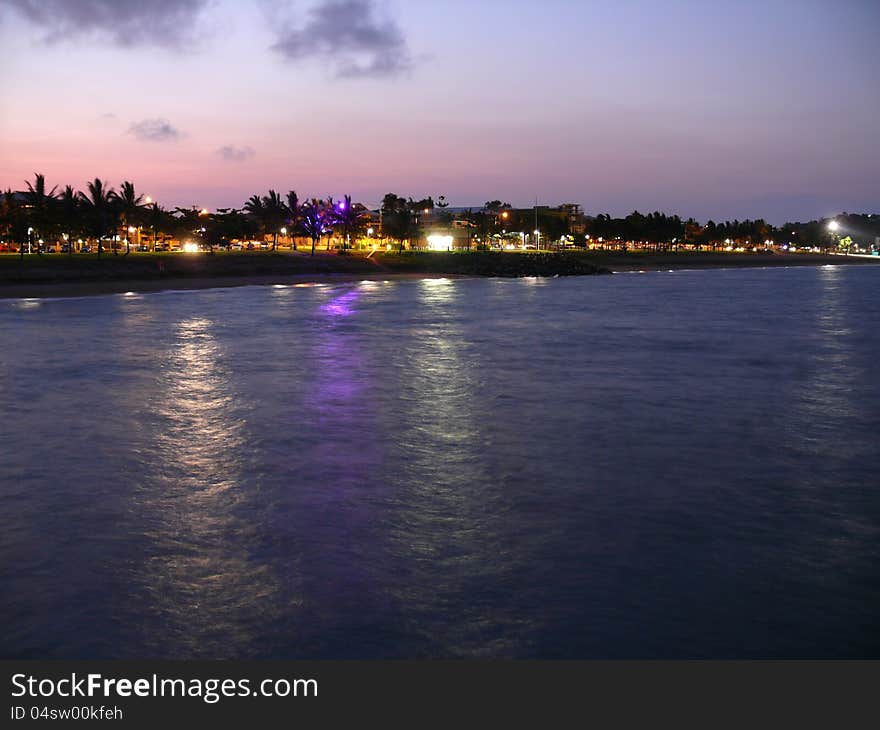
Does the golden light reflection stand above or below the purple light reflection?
below

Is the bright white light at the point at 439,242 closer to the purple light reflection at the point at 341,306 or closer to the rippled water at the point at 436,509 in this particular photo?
the purple light reflection at the point at 341,306

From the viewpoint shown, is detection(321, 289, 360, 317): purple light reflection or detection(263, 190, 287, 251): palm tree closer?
detection(321, 289, 360, 317): purple light reflection

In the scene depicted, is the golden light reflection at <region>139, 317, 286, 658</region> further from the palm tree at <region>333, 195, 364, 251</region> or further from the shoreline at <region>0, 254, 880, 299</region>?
the palm tree at <region>333, 195, 364, 251</region>

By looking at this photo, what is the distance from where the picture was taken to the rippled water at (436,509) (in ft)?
24.2

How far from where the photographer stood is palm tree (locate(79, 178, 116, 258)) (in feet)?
289

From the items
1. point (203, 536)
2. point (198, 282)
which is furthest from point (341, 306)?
point (203, 536)

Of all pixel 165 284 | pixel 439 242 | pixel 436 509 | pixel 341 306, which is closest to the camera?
pixel 436 509

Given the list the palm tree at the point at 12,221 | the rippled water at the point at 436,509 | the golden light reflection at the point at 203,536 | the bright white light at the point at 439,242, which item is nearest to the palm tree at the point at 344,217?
the bright white light at the point at 439,242

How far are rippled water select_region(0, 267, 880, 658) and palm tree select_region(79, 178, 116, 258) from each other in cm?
6690

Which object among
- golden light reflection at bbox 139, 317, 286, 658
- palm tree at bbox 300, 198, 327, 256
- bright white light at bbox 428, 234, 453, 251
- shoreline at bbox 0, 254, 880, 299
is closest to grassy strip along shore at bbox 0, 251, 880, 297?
shoreline at bbox 0, 254, 880, 299

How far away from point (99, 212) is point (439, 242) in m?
97.5

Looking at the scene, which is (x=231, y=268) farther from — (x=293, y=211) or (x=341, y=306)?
(x=293, y=211)

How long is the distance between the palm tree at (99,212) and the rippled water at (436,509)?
66901 millimetres

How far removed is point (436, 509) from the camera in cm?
1095
